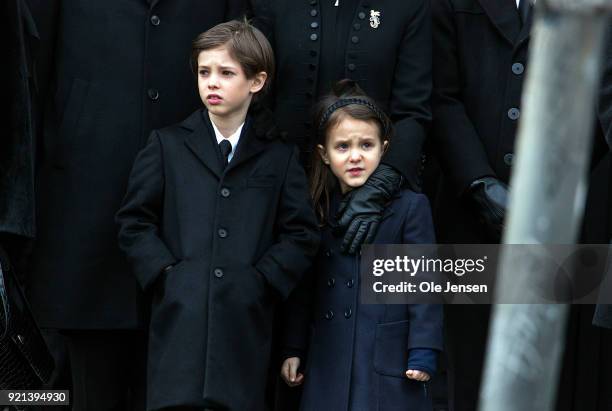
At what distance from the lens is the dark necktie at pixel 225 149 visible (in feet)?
13.9

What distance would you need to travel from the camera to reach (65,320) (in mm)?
4426

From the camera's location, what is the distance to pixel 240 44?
13.9 ft

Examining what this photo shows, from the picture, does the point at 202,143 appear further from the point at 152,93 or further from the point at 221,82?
the point at 152,93

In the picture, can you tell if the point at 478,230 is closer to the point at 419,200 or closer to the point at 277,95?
the point at 419,200

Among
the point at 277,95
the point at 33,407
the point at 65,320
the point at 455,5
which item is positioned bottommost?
the point at 33,407

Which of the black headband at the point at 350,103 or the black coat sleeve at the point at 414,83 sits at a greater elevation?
the black coat sleeve at the point at 414,83

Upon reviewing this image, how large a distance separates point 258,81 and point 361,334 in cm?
96

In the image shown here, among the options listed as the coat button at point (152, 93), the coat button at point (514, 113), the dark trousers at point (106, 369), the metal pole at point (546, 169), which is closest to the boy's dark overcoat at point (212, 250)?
the coat button at point (152, 93)

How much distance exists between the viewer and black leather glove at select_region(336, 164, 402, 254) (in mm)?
4223

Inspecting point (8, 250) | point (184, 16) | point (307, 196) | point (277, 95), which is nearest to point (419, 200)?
point (307, 196)

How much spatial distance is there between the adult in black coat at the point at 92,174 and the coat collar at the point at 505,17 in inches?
47.4

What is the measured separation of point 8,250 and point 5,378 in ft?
1.36

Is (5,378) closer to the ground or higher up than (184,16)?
closer to the ground

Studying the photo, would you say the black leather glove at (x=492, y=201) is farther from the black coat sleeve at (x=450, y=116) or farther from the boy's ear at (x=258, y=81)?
the boy's ear at (x=258, y=81)
